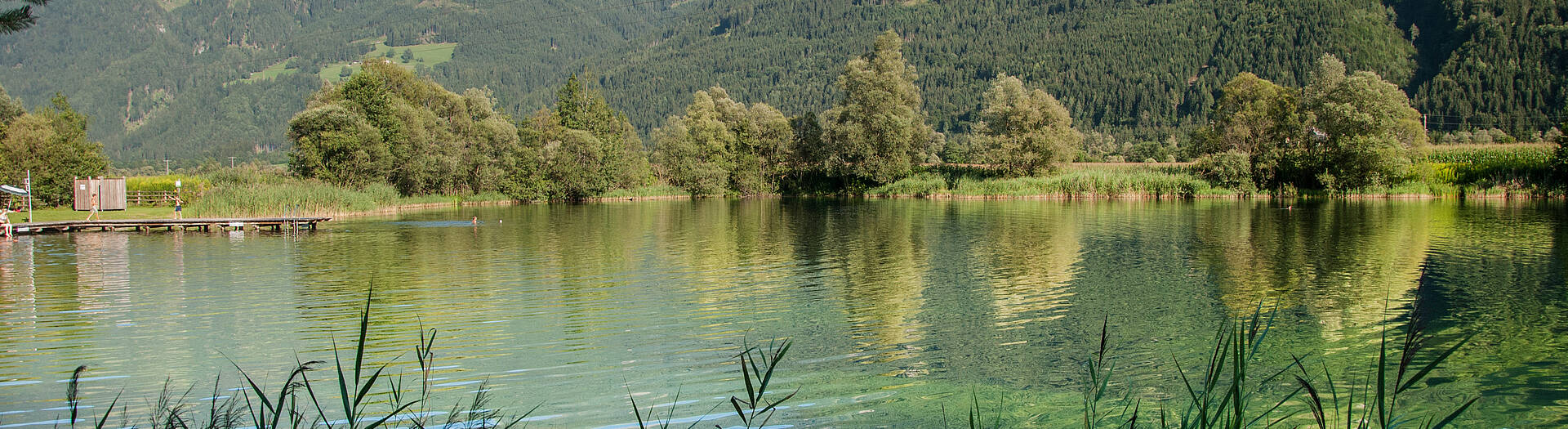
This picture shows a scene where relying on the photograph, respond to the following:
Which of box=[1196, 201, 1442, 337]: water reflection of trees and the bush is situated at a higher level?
the bush

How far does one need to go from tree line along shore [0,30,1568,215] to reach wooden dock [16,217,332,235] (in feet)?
12.8

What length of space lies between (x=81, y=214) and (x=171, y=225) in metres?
9.63

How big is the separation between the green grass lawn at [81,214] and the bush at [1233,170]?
5557cm

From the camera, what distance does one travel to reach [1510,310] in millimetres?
13062

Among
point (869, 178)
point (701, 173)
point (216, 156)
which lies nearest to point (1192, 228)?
point (869, 178)

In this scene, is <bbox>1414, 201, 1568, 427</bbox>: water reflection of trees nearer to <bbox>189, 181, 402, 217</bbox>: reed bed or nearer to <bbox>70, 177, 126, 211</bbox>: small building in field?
<bbox>189, 181, 402, 217</bbox>: reed bed

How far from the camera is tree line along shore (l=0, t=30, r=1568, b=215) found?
4825cm

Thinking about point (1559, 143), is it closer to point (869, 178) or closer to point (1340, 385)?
point (869, 178)

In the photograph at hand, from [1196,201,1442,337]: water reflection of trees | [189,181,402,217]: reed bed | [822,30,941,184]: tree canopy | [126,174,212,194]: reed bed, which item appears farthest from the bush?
[126,174,212,194]: reed bed

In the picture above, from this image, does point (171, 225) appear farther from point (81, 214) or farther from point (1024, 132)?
point (1024, 132)

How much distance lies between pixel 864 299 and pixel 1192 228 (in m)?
19.0

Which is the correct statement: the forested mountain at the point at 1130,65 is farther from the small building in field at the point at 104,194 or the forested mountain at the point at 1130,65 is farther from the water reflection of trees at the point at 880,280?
the water reflection of trees at the point at 880,280

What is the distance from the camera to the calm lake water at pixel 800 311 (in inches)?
356

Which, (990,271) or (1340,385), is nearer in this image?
(1340,385)
